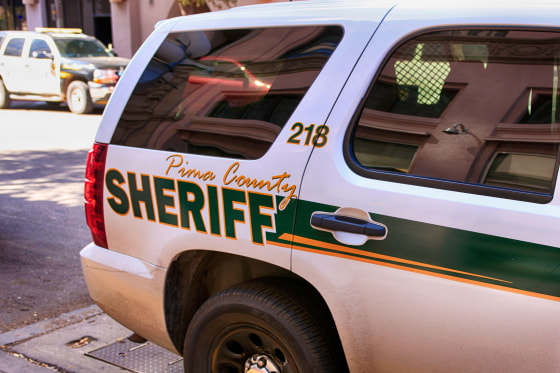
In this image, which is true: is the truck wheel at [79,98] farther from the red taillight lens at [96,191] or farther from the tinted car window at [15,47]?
the red taillight lens at [96,191]

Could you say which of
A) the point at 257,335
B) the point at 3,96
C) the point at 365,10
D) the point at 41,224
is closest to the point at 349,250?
the point at 257,335

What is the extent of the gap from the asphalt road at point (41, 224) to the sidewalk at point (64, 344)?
199 mm

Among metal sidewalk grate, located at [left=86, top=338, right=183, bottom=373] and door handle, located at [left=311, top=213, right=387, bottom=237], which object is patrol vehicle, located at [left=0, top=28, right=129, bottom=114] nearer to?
metal sidewalk grate, located at [left=86, top=338, right=183, bottom=373]

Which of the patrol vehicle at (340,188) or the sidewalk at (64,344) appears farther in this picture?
the sidewalk at (64,344)

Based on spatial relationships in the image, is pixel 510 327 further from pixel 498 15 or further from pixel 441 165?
pixel 498 15

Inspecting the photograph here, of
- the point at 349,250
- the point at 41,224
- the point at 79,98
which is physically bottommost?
the point at 41,224

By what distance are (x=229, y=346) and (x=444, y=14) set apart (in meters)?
1.60

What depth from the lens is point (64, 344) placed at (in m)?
4.05

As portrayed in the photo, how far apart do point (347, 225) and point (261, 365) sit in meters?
0.77

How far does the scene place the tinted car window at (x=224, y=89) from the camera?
2676 mm

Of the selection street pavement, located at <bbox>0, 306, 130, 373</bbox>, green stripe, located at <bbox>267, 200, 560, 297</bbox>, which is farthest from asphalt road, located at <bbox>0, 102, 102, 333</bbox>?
green stripe, located at <bbox>267, 200, 560, 297</bbox>

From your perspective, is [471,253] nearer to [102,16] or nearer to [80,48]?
[80,48]

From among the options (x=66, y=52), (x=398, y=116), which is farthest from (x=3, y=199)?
(x=66, y=52)

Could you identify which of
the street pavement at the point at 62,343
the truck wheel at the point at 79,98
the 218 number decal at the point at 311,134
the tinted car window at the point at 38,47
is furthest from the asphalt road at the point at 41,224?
the tinted car window at the point at 38,47
